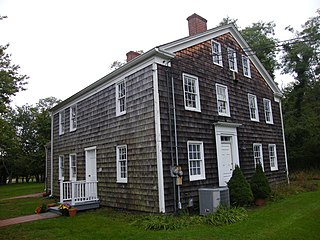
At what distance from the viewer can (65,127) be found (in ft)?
53.5

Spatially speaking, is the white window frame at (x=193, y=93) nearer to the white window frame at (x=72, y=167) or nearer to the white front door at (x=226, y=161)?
the white front door at (x=226, y=161)

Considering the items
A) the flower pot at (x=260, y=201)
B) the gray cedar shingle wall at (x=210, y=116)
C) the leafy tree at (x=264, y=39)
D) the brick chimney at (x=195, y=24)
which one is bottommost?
the flower pot at (x=260, y=201)

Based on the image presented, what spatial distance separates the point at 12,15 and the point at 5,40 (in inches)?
118

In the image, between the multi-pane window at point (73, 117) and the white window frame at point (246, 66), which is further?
the multi-pane window at point (73, 117)

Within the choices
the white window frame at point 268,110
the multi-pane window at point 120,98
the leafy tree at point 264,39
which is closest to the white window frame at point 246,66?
the white window frame at point 268,110

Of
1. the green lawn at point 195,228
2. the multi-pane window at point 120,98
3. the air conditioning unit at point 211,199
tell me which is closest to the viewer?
the green lawn at point 195,228

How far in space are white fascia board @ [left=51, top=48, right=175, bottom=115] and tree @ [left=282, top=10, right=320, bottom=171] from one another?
58.6 feet

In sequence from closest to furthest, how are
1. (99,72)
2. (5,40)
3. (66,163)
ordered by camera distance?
(5,40) < (66,163) < (99,72)

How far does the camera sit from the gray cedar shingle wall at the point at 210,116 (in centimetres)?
961

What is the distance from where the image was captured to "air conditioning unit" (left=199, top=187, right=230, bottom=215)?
8.85 m

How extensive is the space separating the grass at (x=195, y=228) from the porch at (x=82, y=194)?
3.53 ft

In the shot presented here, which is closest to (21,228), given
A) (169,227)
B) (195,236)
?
(169,227)

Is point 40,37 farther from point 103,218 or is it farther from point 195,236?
point 195,236

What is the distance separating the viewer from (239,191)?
987 centimetres
